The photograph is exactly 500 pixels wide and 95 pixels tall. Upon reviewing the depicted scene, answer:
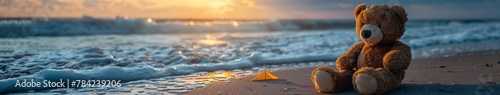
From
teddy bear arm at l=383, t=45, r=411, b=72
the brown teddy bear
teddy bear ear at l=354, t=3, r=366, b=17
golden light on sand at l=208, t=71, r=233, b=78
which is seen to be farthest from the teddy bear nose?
golden light on sand at l=208, t=71, r=233, b=78

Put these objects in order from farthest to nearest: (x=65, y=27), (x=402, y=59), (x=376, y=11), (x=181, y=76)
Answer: (x=65, y=27) < (x=181, y=76) < (x=376, y=11) < (x=402, y=59)

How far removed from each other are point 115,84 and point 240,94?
152cm

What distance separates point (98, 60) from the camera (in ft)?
22.0

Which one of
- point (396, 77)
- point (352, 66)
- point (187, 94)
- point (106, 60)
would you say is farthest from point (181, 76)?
point (396, 77)

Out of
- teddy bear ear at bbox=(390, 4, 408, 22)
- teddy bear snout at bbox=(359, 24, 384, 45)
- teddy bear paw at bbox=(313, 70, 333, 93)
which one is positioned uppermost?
teddy bear ear at bbox=(390, 4, 408, 22)

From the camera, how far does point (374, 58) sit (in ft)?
12.3

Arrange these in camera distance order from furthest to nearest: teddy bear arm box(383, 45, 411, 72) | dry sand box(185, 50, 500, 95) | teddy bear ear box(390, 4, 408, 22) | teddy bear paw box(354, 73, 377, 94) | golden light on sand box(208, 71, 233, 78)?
1. golden light on sand box(208, 71, 233, 78)
2. dry sand box(185, 50, 500, 95)
3. teddy bear ear box(390, 4, 408, 22)
4. teddy bear arm box(383, 45, 411, 72)
5. teddy bear paw box(354, 73, 377, 94)

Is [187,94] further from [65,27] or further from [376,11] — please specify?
[65,27]

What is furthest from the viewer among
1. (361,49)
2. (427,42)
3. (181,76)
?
(427,42)

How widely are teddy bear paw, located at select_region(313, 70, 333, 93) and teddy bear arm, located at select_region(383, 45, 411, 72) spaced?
1.48 feet

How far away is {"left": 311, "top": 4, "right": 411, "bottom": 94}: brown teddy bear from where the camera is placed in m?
3.31

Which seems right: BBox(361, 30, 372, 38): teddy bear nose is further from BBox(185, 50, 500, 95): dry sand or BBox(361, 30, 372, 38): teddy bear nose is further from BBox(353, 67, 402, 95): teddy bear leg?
BBox(185, 50, 500, 95): dry sand

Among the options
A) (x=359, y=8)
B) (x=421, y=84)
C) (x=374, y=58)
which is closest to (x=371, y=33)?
(x=374, y=58)

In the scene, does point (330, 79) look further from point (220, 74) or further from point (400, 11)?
point (220, 74)
